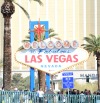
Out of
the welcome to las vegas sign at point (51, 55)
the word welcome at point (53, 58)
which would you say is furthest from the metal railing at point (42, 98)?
the word welcome at point (53, 58)

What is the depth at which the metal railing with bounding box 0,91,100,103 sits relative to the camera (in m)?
25.5

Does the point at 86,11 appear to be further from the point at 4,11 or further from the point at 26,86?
the point at 4,11

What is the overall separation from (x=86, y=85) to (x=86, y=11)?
34755mm

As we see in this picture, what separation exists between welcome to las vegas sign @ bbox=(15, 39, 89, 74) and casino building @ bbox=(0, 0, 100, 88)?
118 metres

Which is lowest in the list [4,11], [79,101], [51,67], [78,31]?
[79,101]

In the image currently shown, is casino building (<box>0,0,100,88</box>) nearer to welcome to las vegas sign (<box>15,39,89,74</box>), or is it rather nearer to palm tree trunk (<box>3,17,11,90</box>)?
palm tree trunk (<box>3,17,11,90</box>)

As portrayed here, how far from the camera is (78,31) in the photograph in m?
152

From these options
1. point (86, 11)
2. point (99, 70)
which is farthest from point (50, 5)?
point (99, 70)

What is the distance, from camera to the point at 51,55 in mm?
30734

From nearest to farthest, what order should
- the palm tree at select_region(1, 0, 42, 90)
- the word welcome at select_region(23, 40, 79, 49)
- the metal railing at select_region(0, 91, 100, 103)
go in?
the metal railing at select_region(0, 91, 100, 103) < the word welcome at select_region(23, 40, 79, 49) < the palm tree at select_region(1, 0, 42, 90)

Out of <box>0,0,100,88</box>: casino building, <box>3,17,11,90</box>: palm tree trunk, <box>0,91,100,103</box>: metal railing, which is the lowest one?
<box>0,91,100,103</box>: metal railing

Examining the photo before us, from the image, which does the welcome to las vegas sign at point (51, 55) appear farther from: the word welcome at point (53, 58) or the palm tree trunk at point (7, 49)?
the palm tree trunk at point (7, 49)

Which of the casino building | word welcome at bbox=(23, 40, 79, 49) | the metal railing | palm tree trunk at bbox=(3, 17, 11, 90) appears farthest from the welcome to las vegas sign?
the casino building

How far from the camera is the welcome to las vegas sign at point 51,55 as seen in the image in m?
30.2
